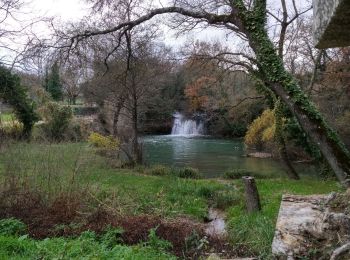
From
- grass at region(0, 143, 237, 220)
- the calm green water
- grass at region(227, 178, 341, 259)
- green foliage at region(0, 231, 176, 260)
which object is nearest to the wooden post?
grass at region(227, 178, 341, 259)

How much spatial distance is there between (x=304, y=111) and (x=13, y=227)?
739 centimetres

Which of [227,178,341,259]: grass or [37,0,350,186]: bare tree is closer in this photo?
[227,178,341,259]: grass

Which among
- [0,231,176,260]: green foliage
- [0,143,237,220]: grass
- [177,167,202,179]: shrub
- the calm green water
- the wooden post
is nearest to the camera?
[0,231,176,260]: green foliage

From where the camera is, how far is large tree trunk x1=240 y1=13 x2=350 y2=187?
10633mm

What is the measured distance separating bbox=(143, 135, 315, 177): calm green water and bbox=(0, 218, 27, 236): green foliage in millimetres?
14171

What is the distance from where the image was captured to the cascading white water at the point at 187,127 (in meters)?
48.8

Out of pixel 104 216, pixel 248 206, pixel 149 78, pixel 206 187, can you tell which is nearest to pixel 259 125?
pixel 149 78

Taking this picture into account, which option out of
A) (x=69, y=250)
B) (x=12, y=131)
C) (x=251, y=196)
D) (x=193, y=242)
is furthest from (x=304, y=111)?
(x=12, y=131)

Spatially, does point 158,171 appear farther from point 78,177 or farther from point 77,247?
point 77,247

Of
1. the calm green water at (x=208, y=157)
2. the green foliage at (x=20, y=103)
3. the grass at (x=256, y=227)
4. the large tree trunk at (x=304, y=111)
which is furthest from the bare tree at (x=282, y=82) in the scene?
the green foliage at (x=20, y=103)

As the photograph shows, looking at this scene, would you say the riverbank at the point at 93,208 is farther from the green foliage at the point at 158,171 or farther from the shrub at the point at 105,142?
the shrub at the point at 105,142

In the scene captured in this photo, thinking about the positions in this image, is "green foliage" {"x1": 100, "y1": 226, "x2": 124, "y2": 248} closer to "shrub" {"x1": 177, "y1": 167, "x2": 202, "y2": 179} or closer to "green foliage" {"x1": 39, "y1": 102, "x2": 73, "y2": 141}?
"shrub" {"x1": 177, "y1": 167, "x2": 202, "y2": 179}

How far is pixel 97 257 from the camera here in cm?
530

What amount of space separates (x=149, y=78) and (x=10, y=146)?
44.8 ft
